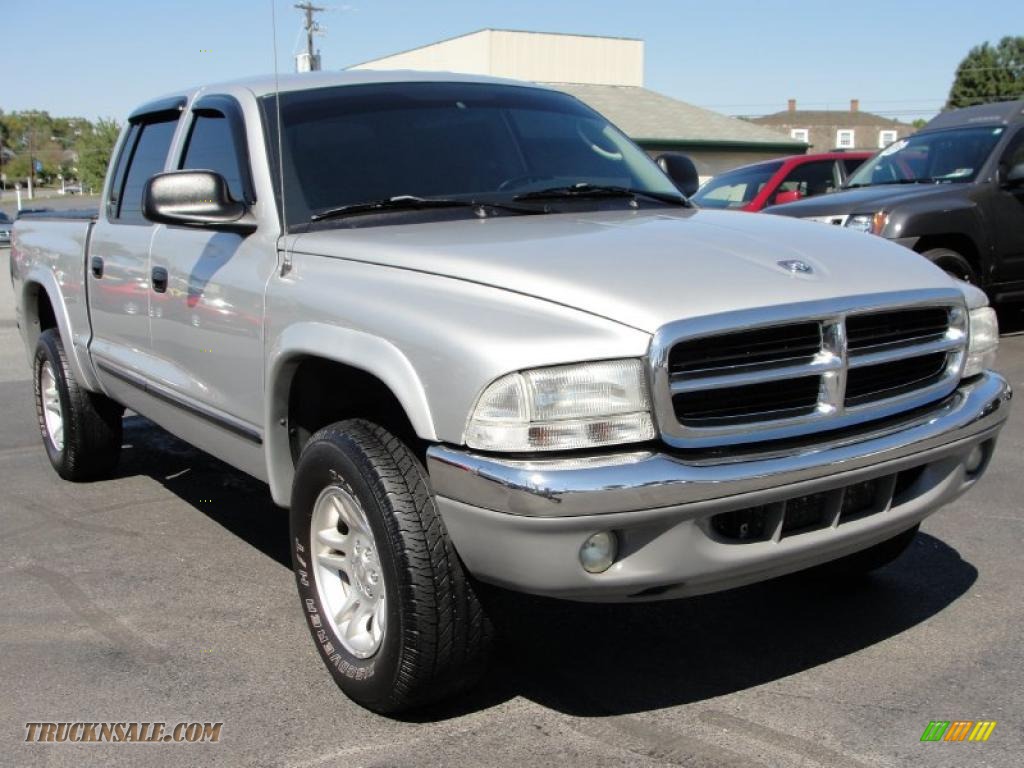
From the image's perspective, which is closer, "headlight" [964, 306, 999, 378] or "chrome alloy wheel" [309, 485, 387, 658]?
"chrome alloy wheel" [309, 485, 387, 658]

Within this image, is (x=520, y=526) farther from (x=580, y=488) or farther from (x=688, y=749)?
(x=688, y=749)

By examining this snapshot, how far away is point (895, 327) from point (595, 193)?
132 cm

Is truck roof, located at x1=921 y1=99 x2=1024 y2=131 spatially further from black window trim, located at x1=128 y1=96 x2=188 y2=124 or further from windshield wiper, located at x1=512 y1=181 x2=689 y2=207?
black window trim, located at x1=128 y1=96 x2=188 y2=124

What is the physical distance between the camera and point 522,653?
3.74 metres

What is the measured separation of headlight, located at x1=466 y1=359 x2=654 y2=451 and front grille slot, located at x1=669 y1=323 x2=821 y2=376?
135mm

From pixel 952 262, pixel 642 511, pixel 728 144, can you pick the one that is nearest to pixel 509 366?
pixel 642 511

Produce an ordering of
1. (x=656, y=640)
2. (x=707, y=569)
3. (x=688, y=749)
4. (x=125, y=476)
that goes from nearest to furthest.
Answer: (x=707, y=569) < (x=688, y=749) < (x=656, y=640) < (x=125, y=476)

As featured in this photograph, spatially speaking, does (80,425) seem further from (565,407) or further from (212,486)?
(565,407)

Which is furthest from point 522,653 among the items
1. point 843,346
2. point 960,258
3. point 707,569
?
point 960,258

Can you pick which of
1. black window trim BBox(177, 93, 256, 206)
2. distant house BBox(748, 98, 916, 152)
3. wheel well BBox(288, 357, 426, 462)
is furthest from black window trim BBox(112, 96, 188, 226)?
distant house BBox(748, 98, 916, 152)

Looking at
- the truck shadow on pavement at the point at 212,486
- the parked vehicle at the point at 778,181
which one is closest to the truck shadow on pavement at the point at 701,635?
the truck shadow on pavement at the point at 212,486

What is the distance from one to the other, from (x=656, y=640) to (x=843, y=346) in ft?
4.26

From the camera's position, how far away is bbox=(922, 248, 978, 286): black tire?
9203mm

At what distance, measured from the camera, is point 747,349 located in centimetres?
295
